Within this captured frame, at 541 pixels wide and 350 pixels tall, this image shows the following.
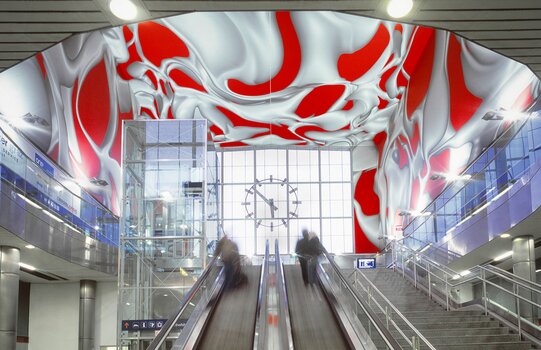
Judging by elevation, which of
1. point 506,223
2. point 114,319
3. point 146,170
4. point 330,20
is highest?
point 330,20

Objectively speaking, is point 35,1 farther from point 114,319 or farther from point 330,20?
point 114,319

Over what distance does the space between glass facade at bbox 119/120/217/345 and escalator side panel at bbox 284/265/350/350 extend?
6478mm

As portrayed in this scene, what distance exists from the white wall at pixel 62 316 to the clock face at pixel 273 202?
12.7 meters

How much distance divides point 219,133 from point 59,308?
11917 mm

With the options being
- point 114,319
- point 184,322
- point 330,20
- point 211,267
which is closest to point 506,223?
point 211,267

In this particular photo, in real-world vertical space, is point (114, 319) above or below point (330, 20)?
below

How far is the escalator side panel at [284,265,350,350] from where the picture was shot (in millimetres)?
10422

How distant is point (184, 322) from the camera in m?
10.4

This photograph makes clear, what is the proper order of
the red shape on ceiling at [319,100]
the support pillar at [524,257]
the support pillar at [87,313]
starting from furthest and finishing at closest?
the red shape on ceiling at [319,100]
the support pillar at [87,313]
the support pillar at [524,257]

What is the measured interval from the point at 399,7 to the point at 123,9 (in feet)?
6.87

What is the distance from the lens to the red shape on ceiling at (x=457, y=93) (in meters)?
19.4

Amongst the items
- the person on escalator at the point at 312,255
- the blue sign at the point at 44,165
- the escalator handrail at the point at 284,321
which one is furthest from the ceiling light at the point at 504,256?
the blue sign at the point at 44,165

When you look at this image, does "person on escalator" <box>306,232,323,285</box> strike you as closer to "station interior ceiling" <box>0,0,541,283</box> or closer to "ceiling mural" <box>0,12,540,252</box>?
"ceiling mural" <box>0,12,540,252</box>

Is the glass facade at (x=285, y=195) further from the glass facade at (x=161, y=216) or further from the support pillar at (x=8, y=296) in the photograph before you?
the support pillar at (x=8, y=296)
